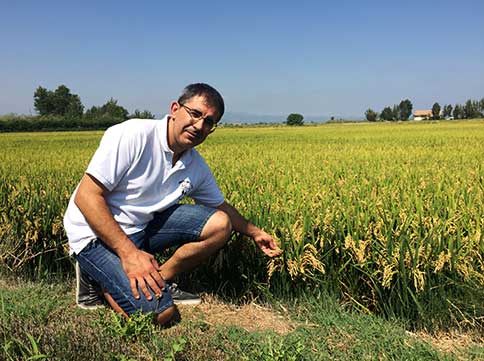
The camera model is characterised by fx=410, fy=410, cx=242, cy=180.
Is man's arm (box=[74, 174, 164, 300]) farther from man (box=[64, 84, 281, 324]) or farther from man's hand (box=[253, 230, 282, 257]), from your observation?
man's hand (box=[253, 230, 282, 257])

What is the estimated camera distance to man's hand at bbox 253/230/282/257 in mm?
2664

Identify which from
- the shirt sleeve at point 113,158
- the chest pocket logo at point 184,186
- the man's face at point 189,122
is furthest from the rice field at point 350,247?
the shirt sleeve at point 113,158

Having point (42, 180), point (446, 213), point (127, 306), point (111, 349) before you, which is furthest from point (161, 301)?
point (42, 180)

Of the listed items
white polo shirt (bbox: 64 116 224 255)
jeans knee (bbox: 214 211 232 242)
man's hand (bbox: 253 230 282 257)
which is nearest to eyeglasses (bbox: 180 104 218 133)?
white polo shirt (bbox: 64 116 224 255)

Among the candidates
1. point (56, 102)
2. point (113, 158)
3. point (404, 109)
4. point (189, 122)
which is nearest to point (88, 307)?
point (113, 158)

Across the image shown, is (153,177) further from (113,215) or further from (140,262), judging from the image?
(140,262)

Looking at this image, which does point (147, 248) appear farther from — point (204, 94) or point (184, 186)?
point (204, 94)

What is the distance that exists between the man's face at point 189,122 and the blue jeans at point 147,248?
517mm

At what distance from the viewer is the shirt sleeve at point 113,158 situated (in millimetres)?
2373

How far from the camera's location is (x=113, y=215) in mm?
2592

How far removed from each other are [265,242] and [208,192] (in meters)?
0.56

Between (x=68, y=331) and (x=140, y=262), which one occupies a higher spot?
(x=140, y=262)

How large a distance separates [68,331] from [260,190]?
2.09 meters

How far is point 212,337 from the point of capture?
7.52ft
